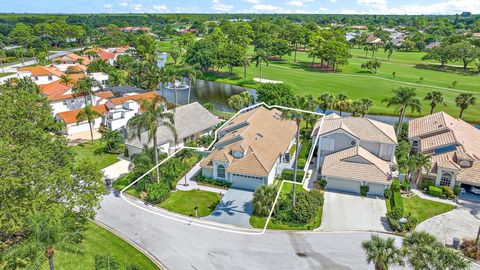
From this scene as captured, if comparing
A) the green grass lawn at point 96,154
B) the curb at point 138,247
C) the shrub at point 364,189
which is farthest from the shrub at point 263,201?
the green grass lawn at point 96,154

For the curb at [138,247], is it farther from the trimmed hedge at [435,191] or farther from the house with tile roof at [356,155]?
the trimmed hedge at [435,191]

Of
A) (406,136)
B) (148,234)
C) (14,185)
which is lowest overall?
(148,234)

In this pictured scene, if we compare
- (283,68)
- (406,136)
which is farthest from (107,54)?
(406,136)

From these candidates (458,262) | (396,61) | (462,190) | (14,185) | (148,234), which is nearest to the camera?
(458,262)

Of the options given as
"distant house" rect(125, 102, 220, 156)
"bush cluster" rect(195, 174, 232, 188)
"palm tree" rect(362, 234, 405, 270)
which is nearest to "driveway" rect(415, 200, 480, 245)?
"palm tree" rect(362, 234, 405, 270)

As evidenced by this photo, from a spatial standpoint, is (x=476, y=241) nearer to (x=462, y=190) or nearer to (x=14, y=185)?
(x=462, y=190)
